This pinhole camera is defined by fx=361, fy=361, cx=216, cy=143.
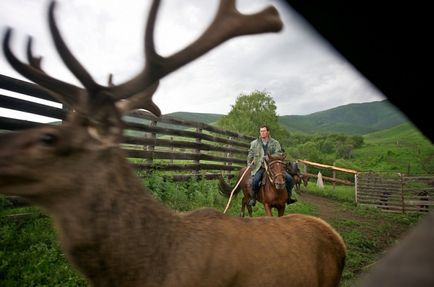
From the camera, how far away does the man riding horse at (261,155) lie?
8.97 meters

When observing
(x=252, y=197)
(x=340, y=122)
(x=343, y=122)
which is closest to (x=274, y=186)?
(x=252, y=197)

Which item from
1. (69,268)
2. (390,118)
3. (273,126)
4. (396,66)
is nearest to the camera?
(396,66)

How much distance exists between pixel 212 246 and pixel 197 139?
349 inches

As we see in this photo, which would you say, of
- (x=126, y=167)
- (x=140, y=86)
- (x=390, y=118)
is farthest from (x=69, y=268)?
(x=390, y=118)

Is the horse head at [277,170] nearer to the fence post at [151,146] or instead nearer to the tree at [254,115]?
the fence post at [151,146]

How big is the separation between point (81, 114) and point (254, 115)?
5005cm

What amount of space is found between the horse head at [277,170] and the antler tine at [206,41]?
5.72 meters

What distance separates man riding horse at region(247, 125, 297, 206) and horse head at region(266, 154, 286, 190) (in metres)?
0.45

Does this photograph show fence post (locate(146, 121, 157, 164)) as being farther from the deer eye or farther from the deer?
the deer eye

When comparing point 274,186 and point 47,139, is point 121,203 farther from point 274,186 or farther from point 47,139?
point 274,186

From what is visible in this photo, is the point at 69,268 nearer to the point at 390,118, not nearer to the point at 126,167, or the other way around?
the point at 126,167

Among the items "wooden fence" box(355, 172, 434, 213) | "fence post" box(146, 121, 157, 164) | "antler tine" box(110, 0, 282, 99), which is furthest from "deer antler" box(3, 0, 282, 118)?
"wooden fence" box(355, 172, 434, 213)

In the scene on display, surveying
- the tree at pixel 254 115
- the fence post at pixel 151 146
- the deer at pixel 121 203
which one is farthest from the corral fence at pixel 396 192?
the tree at pixel 254 115

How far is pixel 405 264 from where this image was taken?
441mm
